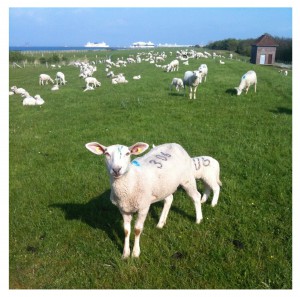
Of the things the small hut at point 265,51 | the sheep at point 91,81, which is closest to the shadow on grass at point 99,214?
the sheep at point 91,81

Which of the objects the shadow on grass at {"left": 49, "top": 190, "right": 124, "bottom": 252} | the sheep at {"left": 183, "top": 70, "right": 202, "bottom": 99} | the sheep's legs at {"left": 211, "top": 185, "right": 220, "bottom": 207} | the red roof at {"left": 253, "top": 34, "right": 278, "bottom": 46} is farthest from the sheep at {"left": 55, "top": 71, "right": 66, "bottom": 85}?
the red roof at {"left": 253, "top": 34, "right": 278, "bottom": 46}

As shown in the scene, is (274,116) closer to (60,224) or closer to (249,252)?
(249,252)

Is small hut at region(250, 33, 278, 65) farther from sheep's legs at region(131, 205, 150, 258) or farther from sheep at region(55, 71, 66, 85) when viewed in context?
sheep's legs at region(131, 205, 150, 258)

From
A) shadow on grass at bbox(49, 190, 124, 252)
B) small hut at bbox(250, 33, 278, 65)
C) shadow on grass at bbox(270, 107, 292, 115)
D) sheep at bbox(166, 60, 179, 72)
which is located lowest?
shadow on grass at bbox(49, 190, 124, 252)

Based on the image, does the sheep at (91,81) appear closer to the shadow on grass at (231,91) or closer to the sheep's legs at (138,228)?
the shadow on grass at (231,91)

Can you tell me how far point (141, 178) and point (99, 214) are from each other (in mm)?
1900

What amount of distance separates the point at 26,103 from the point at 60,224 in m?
15.5

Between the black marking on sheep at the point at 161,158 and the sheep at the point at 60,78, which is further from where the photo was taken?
the sheep at the point at 60,78

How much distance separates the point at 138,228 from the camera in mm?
5195

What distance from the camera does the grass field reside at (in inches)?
193

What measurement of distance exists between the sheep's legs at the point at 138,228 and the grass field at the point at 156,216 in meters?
0.13

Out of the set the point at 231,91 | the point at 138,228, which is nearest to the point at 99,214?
the point at 138,228

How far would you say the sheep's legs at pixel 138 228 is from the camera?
514 centimetres

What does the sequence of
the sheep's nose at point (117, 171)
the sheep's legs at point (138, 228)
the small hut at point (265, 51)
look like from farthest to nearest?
the small hut at point (265, 51) < the sheep's legs at point (138, 228) < the sheep's nose at point (117, 171)
